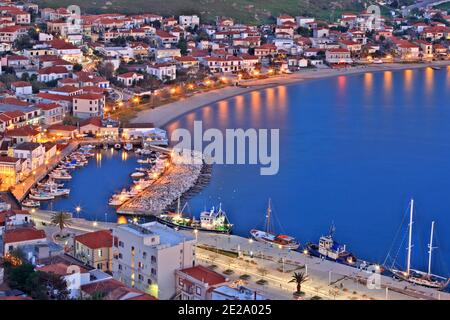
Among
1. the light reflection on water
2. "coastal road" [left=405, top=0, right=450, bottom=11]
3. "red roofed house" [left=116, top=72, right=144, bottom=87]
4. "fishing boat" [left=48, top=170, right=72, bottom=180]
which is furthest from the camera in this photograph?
"coastal road" [left=405, top=0, right=450, bottom=11]

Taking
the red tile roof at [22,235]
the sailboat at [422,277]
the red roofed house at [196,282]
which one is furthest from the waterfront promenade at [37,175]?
the sailboat at [422,277]

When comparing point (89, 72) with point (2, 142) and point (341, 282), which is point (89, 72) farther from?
point (341, 282)

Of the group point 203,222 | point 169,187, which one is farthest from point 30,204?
point 203,222

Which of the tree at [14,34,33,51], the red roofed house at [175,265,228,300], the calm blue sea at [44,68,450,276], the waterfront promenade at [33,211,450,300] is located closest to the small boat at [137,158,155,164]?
the calm blue sea at [44,68,450,276]

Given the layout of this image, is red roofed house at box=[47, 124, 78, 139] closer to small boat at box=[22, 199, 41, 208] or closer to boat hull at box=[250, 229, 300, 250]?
small boat at box=[22, 199, 41, 208]

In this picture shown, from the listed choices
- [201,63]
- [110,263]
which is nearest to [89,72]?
[201,63]
